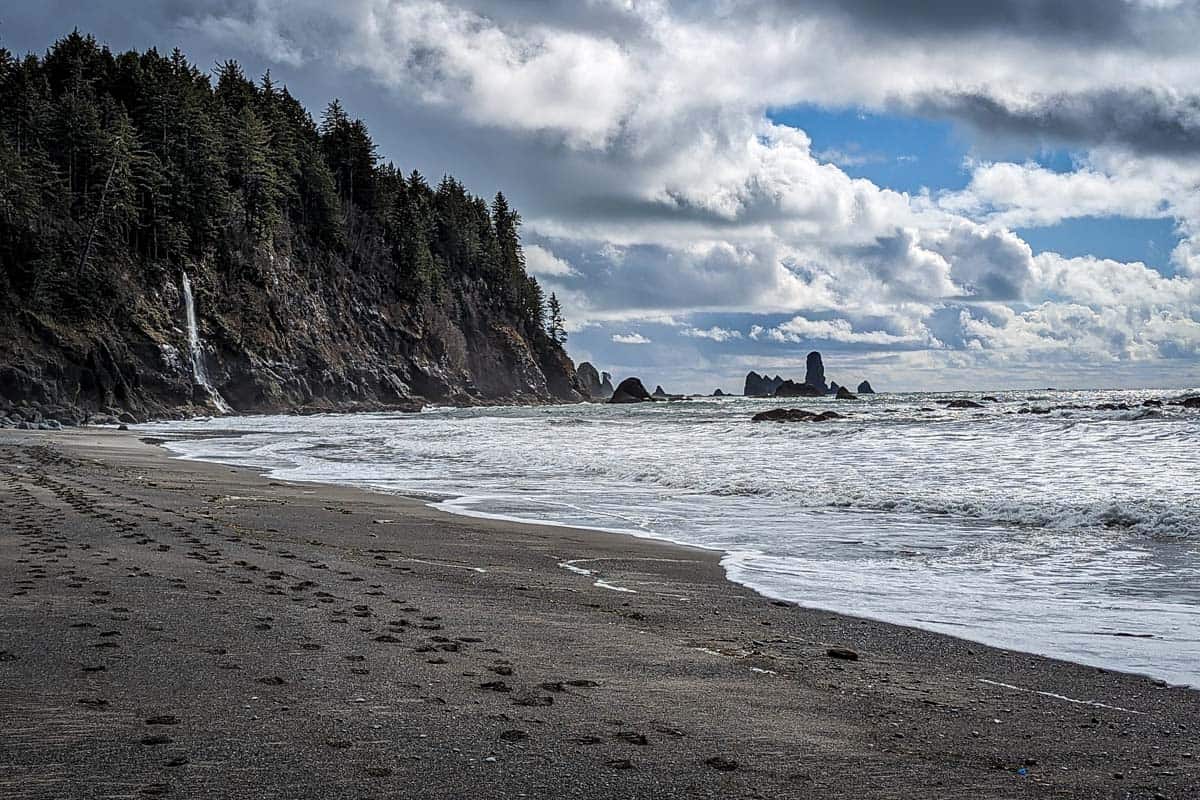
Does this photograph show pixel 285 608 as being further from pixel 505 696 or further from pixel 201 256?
pixel 201 256

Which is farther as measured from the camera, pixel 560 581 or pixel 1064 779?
pixel 560 581

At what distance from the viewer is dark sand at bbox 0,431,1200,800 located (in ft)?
8.90

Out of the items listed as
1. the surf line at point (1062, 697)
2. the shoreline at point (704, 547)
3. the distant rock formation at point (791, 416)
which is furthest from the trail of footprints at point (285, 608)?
the distant rock formation at point (791, 416)

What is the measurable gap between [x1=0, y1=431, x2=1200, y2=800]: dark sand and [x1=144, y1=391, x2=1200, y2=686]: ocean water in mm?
932

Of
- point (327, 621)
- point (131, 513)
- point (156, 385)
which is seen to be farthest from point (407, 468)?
point (156, 385)

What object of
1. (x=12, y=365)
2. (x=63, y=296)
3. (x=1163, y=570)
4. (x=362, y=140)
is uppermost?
(x=362, y=140)

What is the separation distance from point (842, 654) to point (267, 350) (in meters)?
53.1

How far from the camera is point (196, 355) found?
155ft

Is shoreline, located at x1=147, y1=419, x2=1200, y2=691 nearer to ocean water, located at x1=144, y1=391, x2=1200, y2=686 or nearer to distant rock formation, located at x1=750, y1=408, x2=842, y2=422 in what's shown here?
ocean water, located at x1=144, y1=391, x2=1200, y2=686

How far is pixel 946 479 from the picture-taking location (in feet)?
46.5

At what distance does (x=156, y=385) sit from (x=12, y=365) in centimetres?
815

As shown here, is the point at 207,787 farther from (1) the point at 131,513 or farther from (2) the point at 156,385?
(2) the point at 156,385

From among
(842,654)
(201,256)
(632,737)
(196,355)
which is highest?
(201,256)

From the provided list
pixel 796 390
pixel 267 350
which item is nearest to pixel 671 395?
pixel 796 390
